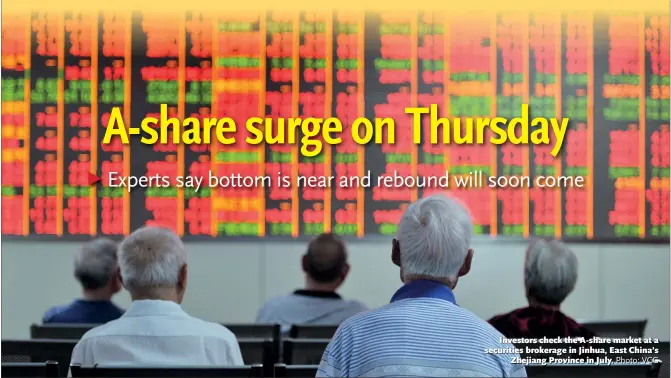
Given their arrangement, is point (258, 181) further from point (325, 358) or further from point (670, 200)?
point (325, 358)

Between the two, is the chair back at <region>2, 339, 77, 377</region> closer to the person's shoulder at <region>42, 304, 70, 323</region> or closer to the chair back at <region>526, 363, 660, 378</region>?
the person's shoulder at <region>42, 304, 70, 323</region>

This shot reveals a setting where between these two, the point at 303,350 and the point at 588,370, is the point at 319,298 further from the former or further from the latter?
the point at 588,370

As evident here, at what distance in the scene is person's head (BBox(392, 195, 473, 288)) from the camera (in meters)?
1.41

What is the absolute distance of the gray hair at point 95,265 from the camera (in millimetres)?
2877

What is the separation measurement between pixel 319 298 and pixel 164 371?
1418mm

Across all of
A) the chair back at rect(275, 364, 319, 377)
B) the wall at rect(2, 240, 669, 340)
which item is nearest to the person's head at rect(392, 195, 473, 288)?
the chair back at rect(275, 364, 319, 377)

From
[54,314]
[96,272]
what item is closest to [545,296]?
[96,272]

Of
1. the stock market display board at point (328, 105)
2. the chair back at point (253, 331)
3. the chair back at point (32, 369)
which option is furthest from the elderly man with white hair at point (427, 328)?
the stock market display board at point (328, 105)

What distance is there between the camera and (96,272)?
288cm

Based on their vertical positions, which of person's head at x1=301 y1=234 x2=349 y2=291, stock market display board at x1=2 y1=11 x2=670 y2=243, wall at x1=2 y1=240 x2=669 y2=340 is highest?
stock market display board at x1=2 y1=11 x2=670 y2=243

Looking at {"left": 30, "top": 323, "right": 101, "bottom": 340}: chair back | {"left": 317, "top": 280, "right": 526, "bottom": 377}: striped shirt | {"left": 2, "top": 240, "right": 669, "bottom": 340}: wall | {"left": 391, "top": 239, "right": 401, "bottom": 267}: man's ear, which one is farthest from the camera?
{"left": 2, "top": 240, "right": 669, "bottom": 340}: wall

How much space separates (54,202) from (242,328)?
1.25 meters

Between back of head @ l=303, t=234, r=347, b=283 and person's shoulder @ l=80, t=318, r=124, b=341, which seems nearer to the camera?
person's shoulder @ l=80, t=318, r=124, b=341

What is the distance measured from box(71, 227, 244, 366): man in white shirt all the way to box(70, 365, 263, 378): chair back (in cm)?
32
